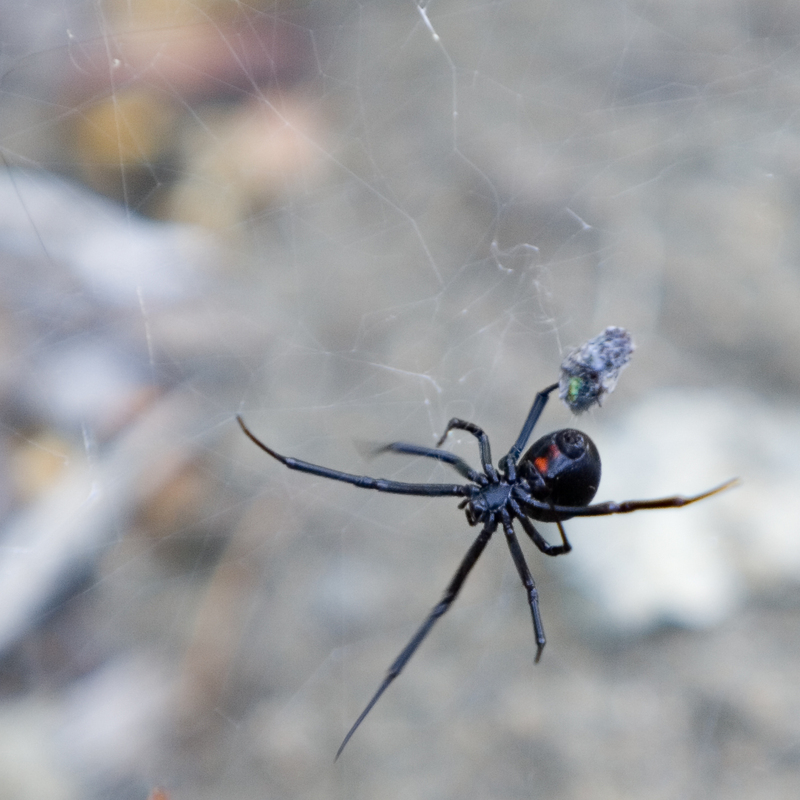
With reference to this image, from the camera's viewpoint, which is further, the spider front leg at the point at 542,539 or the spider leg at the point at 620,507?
the spider front leg at the point at 542,539

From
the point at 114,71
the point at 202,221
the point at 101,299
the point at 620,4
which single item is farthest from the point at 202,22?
the point at 620,4

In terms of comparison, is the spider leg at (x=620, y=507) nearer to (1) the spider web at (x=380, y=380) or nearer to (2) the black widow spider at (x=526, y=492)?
(2) the black widow spider at (x=526, y=492)

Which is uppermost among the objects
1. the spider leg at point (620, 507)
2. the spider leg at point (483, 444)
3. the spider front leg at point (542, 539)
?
the spider leg at point (620, 507)

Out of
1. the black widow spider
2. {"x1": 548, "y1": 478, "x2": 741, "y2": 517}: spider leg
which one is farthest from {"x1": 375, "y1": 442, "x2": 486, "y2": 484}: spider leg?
{"x1": 548, "y1": 478, "x2": 741, "y2": 517}: spider leg

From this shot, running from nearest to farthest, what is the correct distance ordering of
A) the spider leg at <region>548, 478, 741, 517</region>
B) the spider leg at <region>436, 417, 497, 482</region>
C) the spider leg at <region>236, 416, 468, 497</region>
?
1. the spider leg at <region>548, 478, 741, 517</region>
2. the spider leg at <region>236, 416, 468, 497</region>
3. the spider leg at <region>436, 417, 497, 482</region>

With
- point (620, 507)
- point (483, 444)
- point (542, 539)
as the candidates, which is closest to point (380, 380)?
point (483, 444)

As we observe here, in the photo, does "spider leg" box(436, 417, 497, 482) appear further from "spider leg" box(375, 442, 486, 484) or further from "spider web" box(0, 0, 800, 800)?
"spider web" box(0, 0, 800, 800)

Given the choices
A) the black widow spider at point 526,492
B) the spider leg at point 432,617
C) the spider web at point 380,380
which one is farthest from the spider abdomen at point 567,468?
the spider web at point 380,380
